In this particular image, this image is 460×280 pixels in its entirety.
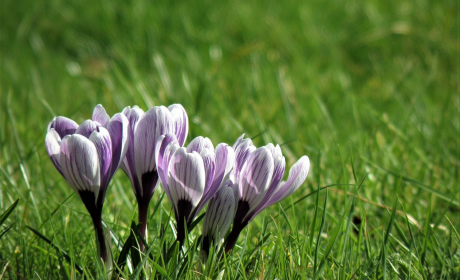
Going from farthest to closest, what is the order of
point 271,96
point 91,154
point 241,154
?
1. point 271,96
2. point 241,154
3. point 91,154

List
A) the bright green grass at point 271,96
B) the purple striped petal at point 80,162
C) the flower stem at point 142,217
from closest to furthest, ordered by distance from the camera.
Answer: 1. the purple striped petal at point 80,162
2. the flower stem at point 142,217
3. the bright green grass at point 271,96

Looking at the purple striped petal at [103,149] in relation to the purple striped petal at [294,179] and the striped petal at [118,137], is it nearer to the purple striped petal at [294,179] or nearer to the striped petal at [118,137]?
the striped petal at [118,137]

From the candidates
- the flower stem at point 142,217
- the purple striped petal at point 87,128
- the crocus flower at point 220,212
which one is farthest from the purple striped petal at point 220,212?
the purple striped petal at point 87,128

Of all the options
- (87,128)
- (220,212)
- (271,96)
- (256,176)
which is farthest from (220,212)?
(271,96)

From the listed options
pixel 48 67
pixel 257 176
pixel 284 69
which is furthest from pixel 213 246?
pixel 48 67

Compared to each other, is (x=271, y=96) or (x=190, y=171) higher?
(x=190, y=171)

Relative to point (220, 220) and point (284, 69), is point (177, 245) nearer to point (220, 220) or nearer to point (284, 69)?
point (220, 220)

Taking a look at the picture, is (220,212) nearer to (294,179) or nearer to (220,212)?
(220,212)

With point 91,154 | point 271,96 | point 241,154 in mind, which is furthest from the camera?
point 271,96

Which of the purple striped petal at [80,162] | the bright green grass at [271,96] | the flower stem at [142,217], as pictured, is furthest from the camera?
the bright green grass at [271,96]
